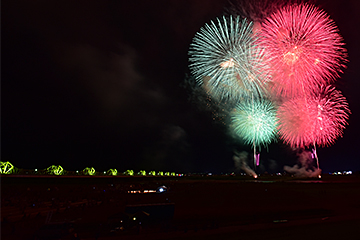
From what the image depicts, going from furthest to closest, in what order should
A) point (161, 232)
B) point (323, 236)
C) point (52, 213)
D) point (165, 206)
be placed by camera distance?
point (52, 213) < point (165, 206) < point (161, 232) < point (323, 236)

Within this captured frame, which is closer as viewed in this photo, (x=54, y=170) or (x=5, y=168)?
(x=5, y=168)

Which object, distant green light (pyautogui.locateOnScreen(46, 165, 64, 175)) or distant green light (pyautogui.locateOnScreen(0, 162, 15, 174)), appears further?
distant green light (pyautogui.locateOnScreen(46, 165, 64, 175))

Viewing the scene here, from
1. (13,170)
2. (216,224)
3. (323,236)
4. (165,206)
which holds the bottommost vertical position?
(323,236)

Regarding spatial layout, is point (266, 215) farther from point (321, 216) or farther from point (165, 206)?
point (165, 206)

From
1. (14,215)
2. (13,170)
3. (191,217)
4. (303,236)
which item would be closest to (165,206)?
(191,217)

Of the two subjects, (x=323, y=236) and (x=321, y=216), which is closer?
(x=323, y=236)

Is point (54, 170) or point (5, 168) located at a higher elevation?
point (54, 170)

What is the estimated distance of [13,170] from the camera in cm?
11650

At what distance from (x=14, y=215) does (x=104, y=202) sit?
9.86 metres

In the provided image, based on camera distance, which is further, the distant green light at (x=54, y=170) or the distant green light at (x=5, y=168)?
the distant green light at (x=54, y=170)

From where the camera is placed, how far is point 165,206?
649 inches

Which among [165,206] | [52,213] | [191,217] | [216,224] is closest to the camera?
[216,224]

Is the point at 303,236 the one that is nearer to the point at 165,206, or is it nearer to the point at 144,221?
the point at 165,206

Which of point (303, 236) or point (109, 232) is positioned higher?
point (109, 232)
